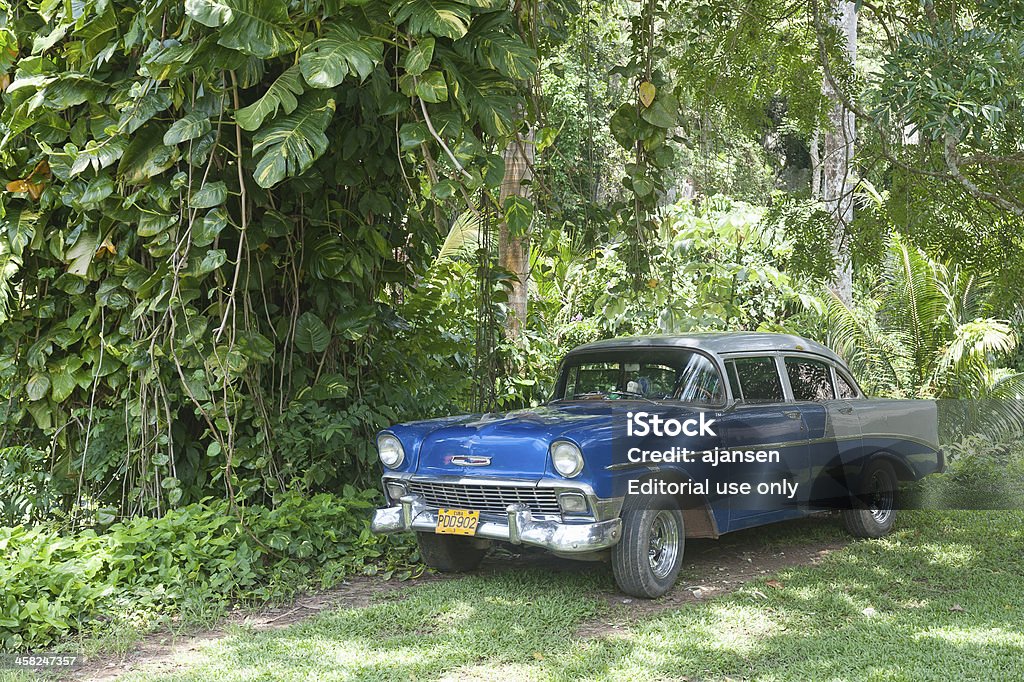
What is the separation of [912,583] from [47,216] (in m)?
5.73

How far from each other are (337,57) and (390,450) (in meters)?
2.61

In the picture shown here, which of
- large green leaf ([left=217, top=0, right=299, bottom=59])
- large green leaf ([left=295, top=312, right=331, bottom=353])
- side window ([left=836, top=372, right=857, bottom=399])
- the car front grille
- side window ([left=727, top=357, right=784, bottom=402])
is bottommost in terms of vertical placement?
the car front grille

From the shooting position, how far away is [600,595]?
557 cm

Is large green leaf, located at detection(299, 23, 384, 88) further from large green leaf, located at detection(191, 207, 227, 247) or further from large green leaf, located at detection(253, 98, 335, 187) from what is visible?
large green leaf, located at detection(191, 207, 227, 247)

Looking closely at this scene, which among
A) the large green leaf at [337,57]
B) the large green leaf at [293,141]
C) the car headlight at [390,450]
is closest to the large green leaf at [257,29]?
the large green leaf at [337,57]

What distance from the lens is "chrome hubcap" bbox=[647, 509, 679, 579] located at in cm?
557

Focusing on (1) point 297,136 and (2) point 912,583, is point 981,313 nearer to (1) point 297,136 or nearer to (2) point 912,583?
(2) point 912,583

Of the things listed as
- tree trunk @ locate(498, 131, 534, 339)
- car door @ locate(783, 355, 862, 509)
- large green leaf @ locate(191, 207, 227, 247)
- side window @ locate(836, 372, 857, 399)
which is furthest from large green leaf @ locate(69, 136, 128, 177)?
side window @ locate(836, 372, 857, 399)

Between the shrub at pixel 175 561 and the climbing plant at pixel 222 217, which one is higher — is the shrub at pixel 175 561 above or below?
below

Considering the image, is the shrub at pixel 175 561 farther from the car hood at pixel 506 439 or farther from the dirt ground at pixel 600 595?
the car hood at pixel 506 439

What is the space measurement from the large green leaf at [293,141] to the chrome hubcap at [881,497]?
477cm

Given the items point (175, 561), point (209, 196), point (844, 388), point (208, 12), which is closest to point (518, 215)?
point (209, 196)

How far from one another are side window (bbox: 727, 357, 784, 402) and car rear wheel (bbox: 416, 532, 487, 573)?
6.30 ft

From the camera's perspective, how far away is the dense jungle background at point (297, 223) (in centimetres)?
473
